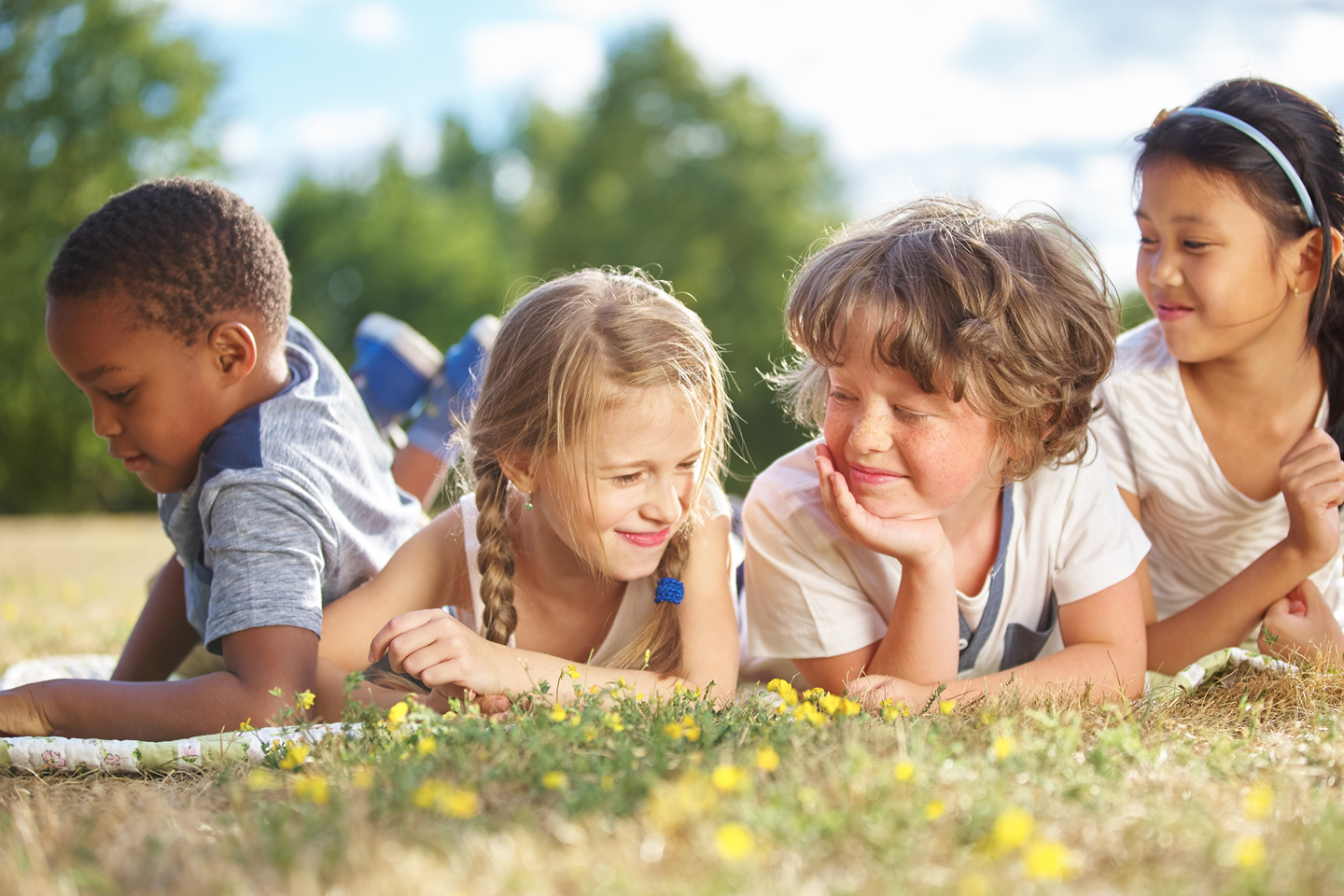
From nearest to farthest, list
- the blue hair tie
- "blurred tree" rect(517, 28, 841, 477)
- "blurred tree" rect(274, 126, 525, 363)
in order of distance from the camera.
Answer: the blue hair tie < "blurred tree" rect(517, 28, 841, 477) < "blurred tree" rect(274, 126, 525, 363)

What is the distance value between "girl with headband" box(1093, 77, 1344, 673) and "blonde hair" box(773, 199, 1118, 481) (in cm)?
56

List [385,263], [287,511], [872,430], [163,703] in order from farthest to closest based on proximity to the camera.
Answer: [385,263] → [287,511] → [872,430] → [163,703]

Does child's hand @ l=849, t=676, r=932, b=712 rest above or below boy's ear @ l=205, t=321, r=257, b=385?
below

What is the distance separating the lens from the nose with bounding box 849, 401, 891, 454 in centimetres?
292

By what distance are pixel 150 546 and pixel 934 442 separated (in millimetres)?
10789

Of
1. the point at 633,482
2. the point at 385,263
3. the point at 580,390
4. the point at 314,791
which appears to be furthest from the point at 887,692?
the point at 385,263

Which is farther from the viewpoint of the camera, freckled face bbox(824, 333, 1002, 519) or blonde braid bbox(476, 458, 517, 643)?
blonde braid bbox(476, 458, 517, 643)

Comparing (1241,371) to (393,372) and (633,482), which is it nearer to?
(633,482)

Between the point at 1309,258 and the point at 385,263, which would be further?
the point at 385,263

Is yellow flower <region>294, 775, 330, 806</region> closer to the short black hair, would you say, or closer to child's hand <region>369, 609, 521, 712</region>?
child's hand <region>369, 609, 521, 712</region>

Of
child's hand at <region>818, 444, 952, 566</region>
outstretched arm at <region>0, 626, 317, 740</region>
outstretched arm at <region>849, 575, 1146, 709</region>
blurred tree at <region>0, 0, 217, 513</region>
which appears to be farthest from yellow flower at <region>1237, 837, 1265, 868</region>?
blurred tree at <region>0, 0, 217, 513</region>

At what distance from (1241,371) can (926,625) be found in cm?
165

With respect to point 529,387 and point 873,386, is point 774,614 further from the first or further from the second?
point 529,387

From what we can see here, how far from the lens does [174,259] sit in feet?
10.4
